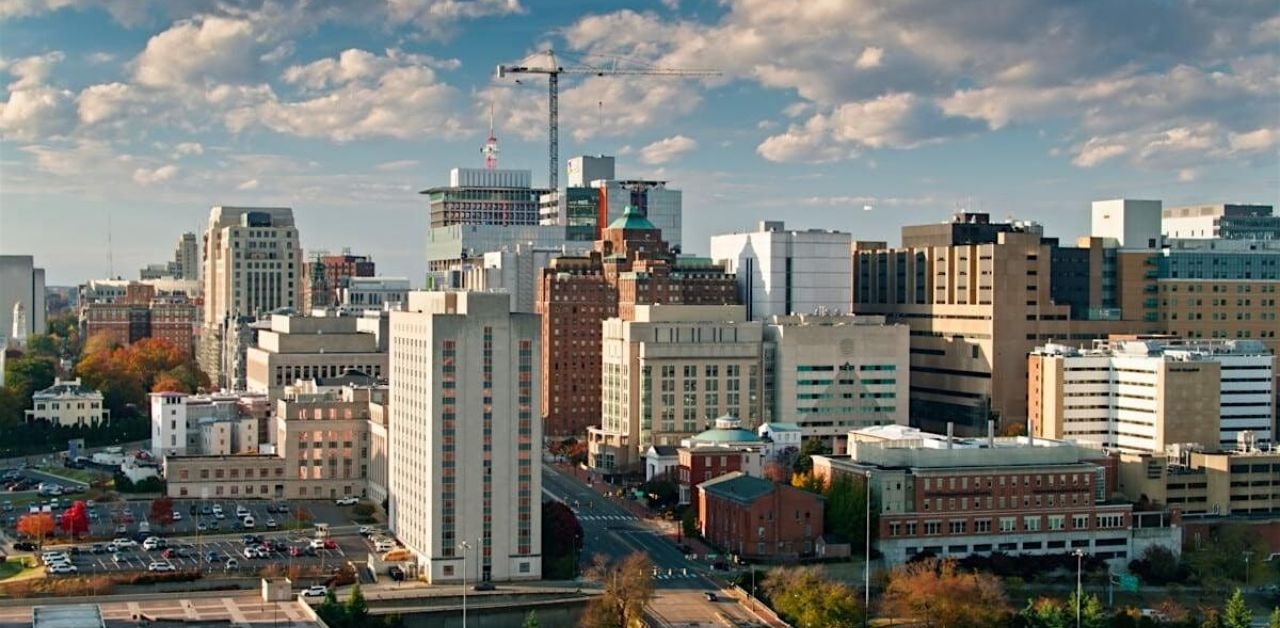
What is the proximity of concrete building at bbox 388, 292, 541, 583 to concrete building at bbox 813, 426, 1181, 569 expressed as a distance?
2018cm

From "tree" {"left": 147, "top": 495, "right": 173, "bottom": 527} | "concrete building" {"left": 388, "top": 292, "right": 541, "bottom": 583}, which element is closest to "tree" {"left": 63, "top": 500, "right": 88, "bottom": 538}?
"tree" {"left": 147, "top": 495, "right": 173, "bottom": 527}

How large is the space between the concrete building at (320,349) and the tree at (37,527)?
121 ft

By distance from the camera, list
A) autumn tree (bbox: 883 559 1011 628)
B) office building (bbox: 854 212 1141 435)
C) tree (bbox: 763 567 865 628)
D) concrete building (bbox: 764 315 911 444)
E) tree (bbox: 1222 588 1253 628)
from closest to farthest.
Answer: tree (bbox: 763 567 865 628) → autumn tree (bbox: 883 559 1011 628) → tree (bbox: 1222 588 1253 628) → concrete building (bbox: 764 315 911 444) → office building (bbox: 854 212 1141 435)

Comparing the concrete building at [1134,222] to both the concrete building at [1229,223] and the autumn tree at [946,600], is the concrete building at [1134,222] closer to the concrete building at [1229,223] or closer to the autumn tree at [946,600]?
the concrete building at [1229,223]

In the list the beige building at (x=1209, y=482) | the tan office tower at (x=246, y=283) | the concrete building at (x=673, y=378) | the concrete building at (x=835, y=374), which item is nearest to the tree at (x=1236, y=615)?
the beige building at (x=1209, y=482)

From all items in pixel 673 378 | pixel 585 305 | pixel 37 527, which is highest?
pixel 585 305

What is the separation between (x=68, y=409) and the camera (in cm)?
13962

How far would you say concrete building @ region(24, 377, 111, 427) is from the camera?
455 ft

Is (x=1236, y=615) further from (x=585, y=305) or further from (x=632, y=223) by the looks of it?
(x=632, y=223)

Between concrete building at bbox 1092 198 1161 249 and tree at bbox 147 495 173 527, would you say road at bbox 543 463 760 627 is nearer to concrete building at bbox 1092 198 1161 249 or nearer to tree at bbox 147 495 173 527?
tree at bbox 147 495 173 527

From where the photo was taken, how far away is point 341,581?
84500mm

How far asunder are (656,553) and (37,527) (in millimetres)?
32515

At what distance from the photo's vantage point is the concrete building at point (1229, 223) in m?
177

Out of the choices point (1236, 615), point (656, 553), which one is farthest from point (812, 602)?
point (1236, 615)
